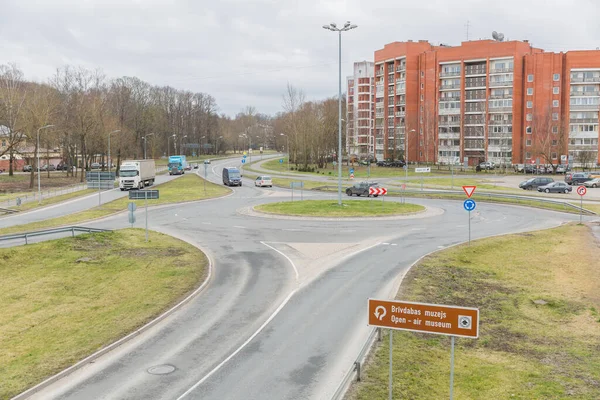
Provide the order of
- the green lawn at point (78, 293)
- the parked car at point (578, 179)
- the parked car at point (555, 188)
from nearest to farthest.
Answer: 1. the green lawn at point (78, 293)
2. the parked car at point (555, 188)
3. the parked car at point (578, 179)

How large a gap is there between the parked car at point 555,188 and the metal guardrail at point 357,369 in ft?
182

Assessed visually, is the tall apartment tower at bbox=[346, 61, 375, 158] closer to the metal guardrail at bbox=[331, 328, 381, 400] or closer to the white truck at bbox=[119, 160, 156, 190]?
the white truck at bbox=[119, 160, 156, 190]

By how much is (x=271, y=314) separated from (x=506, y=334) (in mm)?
7397

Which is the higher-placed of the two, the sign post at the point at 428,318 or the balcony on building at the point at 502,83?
the balcony on building at the point at 502,83

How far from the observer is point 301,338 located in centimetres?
1645

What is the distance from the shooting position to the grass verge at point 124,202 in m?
39.0

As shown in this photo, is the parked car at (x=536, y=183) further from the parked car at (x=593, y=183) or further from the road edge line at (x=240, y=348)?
the road edge line at (x=240, y=348)

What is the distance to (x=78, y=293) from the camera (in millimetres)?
22500

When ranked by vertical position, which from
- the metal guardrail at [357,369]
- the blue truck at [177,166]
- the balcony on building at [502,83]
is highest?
the balcony on building at [502,83]

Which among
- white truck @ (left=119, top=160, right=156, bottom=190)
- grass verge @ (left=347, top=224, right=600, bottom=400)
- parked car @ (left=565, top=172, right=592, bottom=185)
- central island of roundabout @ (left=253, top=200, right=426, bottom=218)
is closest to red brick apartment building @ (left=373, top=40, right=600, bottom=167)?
parked car @ (left=565, top=172, right=592, bottom=185)

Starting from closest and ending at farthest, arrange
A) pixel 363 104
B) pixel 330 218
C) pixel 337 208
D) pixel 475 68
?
pixel 330 218 < pixel 337 208 < pixel 475 68 < pixel 363 104

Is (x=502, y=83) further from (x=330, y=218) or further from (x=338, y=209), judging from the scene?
(x=330, y=218)

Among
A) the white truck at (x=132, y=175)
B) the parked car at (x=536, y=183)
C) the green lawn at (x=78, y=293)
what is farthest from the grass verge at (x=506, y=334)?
the white truck at (x=132, y=175)

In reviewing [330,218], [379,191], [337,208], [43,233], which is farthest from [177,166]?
[43,233]
